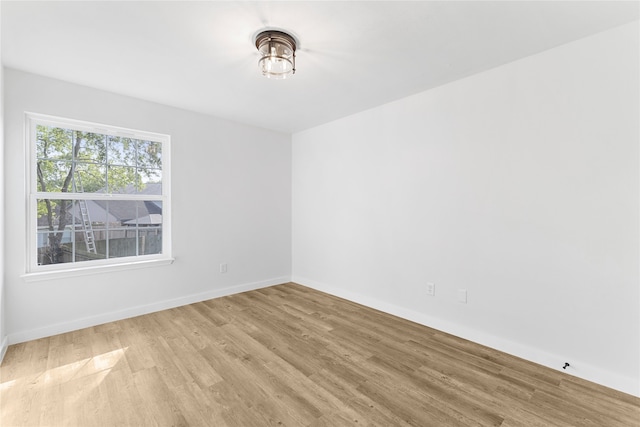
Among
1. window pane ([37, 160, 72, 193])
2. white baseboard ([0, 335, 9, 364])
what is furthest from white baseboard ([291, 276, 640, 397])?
window pane ([37, 160, 72, 193])

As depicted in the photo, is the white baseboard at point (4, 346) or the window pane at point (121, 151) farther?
the window pane at point (121, 151)

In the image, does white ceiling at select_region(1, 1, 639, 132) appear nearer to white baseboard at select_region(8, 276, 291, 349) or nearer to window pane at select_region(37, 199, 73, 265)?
window pane at select_region(37, 199, 73, 265)

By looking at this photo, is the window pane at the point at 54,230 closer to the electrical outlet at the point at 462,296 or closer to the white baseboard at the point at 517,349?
the white baseboard at the point at 517,349

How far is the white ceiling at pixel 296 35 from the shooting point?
1.73 m

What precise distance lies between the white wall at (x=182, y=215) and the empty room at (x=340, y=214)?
0.07 ft

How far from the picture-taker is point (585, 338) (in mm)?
2045

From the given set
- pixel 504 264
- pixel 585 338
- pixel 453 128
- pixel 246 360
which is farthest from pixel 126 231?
pixel 585 338

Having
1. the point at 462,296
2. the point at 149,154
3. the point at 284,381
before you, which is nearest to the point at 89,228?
the point at 149,154

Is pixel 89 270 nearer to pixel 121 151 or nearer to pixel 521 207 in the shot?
pixel 121 151

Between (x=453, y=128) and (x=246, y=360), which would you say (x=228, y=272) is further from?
(x=453, y=128)

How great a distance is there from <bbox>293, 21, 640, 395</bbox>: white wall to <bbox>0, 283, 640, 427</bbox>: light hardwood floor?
298 mm

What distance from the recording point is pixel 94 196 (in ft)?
9.70

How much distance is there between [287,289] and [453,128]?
2.99 m

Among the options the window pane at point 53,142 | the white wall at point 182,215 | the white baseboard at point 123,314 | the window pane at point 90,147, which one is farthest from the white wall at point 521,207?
the window pane at point 53,142
